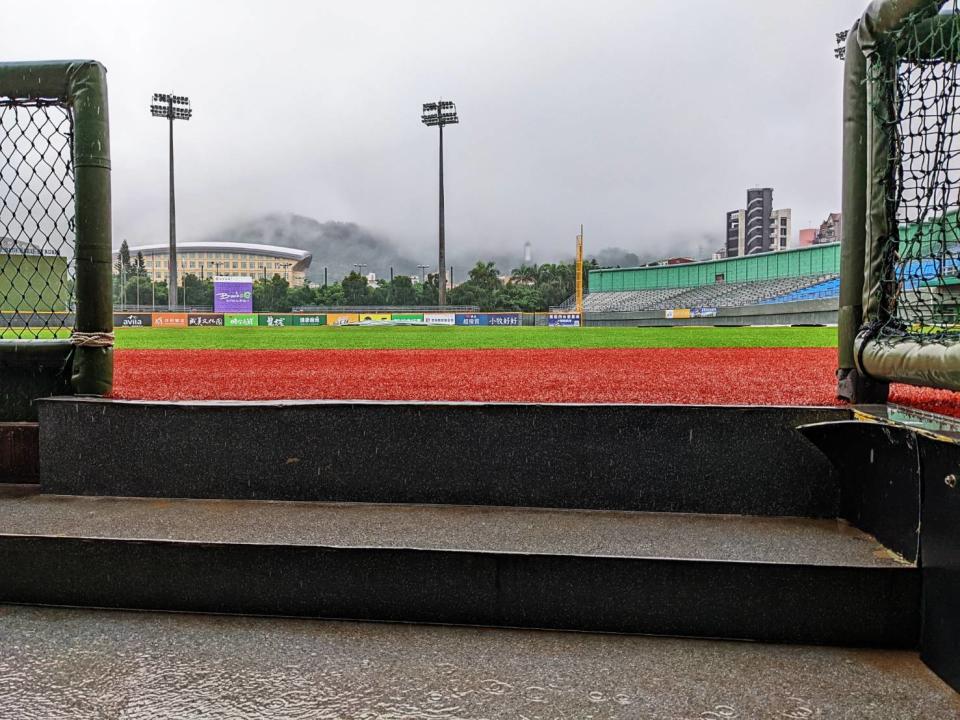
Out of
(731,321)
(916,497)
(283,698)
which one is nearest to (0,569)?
(283,698)

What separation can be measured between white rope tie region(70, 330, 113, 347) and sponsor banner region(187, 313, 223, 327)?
35.5 metres

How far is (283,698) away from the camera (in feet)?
4.13

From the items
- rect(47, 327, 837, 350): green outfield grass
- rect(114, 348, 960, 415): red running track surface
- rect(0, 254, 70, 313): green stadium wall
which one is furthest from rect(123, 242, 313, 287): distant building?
rect(0, 254, 70, 313): green stadium wall

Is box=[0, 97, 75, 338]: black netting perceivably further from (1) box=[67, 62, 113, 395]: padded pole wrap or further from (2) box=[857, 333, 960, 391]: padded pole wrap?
(2) box=[857, 333, 960, 391]: padded pole wrap

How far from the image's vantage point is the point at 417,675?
1343 mm

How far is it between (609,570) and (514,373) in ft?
6.86

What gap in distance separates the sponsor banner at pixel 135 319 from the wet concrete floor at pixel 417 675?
36273 millimetres

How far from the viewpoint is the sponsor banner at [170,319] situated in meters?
35.1

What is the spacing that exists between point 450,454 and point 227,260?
322 feet

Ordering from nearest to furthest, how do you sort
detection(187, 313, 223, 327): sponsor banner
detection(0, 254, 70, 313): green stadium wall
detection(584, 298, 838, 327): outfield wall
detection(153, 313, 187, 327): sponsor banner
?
detection(0, 254, 70, 313): green stadium wall
detection(153, 313, 187, 327): sponsor banner
detection(187, 313, 223, 327): sponsor banner
detection(584, 298, 838, 327): outfield wall

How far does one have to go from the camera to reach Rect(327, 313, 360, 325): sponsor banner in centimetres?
3841

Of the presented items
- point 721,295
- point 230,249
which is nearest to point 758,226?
point 721,295

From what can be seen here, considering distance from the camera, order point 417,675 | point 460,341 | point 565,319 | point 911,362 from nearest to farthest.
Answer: point 417,675 < point 911,362 < point 460,341 < point 565,319

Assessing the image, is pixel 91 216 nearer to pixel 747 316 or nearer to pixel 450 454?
pixel 450 454
